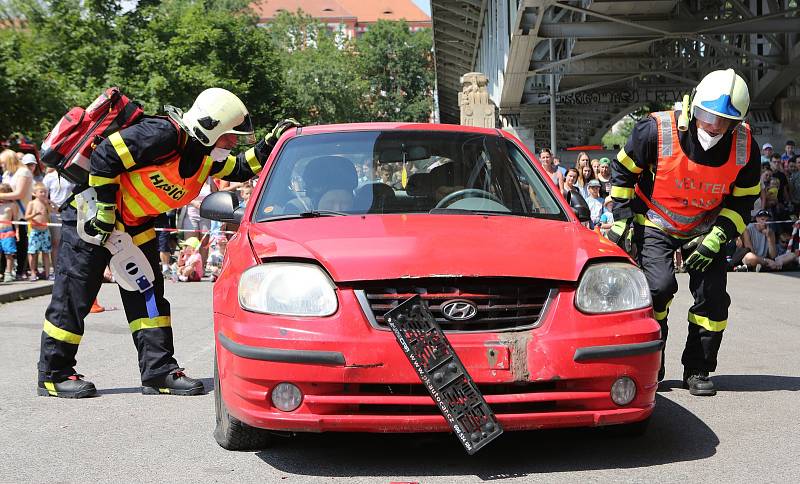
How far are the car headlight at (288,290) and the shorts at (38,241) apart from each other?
12336 mm

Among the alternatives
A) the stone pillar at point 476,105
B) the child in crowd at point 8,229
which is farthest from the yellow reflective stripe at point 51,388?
the stone pillar at point 476,105

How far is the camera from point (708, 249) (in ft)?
20.5

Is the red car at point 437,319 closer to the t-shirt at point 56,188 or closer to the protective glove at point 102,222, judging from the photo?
the protective glove at point 102,222

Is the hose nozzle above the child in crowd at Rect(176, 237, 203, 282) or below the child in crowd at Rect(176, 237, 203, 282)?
above

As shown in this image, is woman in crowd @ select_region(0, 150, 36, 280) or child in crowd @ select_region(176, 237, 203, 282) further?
child in crowd @ select_region(176, 237, 203, 282)

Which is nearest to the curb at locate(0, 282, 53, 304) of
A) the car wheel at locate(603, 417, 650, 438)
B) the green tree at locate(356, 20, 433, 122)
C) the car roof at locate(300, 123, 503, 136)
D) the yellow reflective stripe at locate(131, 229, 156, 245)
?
the yellow reflective stripe at locate(131, 229, 156, 245)

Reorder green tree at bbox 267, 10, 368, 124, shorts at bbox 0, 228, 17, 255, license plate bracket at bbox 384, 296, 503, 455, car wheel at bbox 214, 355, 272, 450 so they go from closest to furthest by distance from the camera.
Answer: license plate bracket at bbox 384, 296, 503, 455 → car wheel at bbox 214, 355, 272, 450 → shorts at bbox 0, 228, 17, 255 → green tree at bbox 267, 10, 368, 124

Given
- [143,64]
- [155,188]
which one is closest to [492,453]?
[155,188]

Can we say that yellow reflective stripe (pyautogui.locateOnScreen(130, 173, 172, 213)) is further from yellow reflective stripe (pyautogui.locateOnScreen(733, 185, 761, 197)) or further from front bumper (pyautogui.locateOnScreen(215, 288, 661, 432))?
yellow reflective stripe (pyautogui.locateOnScreen(733, 185, 761, 197))

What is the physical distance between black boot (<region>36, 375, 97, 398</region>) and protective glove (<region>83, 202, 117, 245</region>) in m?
0.88

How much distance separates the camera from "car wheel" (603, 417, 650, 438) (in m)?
5.07

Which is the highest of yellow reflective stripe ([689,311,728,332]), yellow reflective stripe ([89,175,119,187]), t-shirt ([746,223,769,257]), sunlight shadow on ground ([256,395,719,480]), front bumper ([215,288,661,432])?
yellow reflective stripe ([89,175,119,187])

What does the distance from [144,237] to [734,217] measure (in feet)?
11.1

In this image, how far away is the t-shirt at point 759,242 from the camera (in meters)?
17.5
